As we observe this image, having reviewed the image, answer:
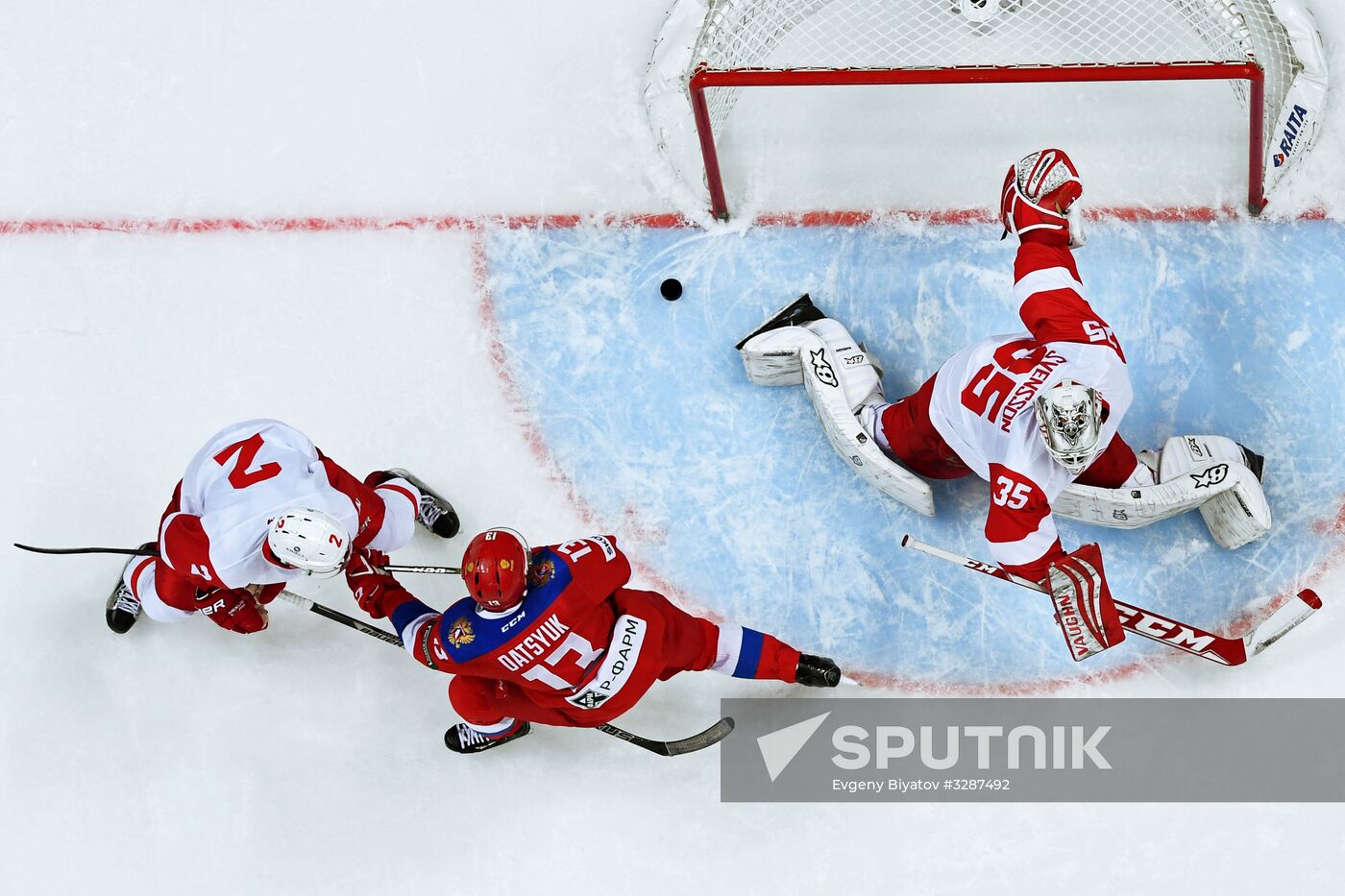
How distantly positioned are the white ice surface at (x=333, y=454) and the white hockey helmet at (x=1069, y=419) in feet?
3.77

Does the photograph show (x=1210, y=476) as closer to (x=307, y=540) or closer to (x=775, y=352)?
(x=775, y=352)

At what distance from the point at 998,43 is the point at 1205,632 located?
1936 millimetres

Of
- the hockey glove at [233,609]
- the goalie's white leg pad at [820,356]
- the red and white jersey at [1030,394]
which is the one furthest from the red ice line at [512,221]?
the hockey glove at [233,609]

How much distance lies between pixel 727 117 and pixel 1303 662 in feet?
7.87

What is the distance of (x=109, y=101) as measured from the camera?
428cm

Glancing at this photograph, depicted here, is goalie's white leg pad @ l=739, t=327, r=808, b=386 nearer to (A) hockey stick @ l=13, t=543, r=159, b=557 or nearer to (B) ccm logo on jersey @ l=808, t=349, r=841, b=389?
(B) ccm logo on jersey @ l=808, t=349, r=841, b=389

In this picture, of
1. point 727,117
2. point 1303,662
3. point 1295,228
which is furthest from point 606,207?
point 1303,662

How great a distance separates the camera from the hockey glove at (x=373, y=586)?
3.48m

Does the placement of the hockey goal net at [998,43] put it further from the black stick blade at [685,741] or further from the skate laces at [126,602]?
the skate laces at [126,602]

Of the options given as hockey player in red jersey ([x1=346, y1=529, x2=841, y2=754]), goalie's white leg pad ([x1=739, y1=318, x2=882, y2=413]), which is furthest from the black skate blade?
hockey player in red jersey ([x1=346, y1=529, x2=841, y2=754])

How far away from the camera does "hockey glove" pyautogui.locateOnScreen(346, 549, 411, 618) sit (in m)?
3.48

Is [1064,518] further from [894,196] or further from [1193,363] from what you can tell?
[894,196]

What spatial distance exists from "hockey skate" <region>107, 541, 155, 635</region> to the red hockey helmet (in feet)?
4.53

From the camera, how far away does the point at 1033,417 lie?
9.98ft
